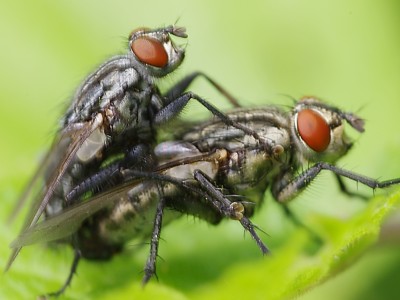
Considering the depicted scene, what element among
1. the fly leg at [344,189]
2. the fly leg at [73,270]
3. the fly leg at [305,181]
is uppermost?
the fly leg at [305,181]

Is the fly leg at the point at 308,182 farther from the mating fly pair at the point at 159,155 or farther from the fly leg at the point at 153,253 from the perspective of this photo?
the fly leg at the point at 153,253

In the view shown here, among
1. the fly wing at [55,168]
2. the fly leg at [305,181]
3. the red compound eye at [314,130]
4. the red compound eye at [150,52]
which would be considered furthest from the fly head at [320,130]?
the fly wing at [55,168]

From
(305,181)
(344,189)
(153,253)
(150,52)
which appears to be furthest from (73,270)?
(344,189)

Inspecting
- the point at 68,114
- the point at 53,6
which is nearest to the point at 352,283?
the point at 68,114

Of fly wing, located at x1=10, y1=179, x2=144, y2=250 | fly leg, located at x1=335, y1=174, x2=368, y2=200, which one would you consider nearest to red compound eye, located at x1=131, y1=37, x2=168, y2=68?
fly wing, located at x1=10, y1=179, x2=144, y2=250

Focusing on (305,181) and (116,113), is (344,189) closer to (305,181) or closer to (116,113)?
(305,181)

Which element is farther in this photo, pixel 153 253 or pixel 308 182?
pixel 308 182
